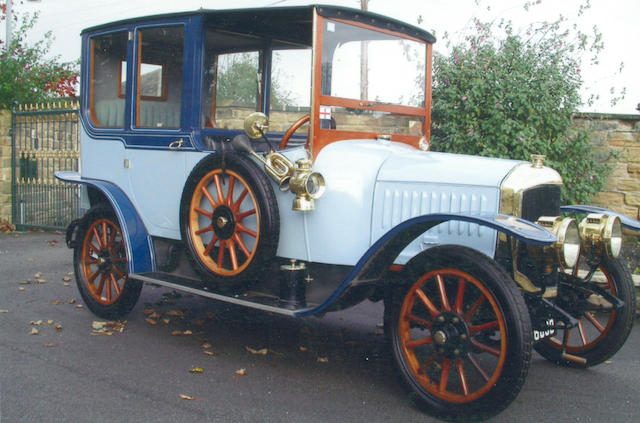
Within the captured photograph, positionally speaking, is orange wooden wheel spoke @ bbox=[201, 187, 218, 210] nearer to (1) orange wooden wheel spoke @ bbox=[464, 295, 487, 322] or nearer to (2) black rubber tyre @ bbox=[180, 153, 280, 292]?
(2) black rubber tyre @ bbox=[180, 153, 280, 292]

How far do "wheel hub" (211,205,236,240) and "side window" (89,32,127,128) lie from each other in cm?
142

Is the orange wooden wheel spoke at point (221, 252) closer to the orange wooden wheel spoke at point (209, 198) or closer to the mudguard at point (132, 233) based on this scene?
the orange wooden wheel spoke at point (209, 198)

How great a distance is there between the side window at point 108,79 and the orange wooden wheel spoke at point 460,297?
121 inches

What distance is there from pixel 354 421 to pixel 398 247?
938 mm

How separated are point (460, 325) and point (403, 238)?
1.80ft

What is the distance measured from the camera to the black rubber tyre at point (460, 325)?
9.65 ft

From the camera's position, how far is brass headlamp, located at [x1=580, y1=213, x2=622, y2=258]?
353cm

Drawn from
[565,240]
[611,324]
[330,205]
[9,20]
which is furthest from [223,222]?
[9,20]

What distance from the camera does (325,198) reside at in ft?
12.5

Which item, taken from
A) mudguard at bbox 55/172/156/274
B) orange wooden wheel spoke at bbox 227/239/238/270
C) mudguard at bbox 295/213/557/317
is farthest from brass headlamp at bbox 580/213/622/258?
mudguard at bbox 55/172/156/274

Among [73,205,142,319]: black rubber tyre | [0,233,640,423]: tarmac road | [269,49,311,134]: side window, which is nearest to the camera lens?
[0,233,640,423]: tarmac road

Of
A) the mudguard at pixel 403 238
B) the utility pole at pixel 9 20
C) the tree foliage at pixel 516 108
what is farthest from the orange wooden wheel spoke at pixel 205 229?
the utility pole at pixel 9 20

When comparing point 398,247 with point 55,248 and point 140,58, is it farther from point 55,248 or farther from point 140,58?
point 55,248

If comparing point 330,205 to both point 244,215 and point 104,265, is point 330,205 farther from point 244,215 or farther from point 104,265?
point 104,265
